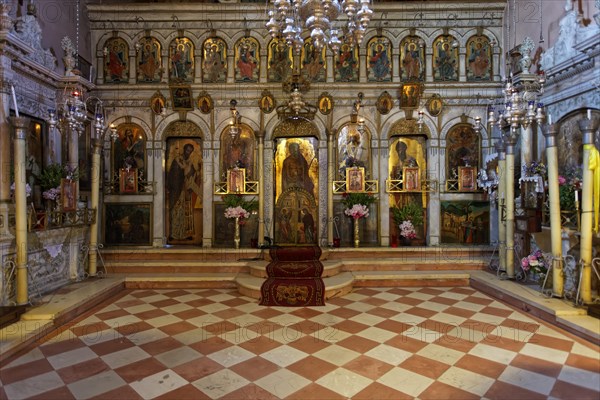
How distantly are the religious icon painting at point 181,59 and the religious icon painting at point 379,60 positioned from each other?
220 inches

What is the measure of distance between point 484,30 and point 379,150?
4.94 m

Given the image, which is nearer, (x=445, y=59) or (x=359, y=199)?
(x=359, y=199)

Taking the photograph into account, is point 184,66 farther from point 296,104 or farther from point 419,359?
point 419,359

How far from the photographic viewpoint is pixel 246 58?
33.0 ft

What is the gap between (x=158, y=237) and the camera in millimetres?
9867

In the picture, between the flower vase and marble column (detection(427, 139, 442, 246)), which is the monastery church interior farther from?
the flower vase

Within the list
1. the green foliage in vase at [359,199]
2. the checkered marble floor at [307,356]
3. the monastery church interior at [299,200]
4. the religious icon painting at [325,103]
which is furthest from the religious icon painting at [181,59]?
the checkered marble floor at [307,356]

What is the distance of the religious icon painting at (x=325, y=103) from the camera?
32.7 ft

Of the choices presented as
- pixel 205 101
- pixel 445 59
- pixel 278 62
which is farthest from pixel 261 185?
pixel 445 59

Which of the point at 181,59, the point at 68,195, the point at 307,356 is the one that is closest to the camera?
the point at 307,356

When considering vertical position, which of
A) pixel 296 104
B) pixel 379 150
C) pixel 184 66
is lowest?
pixel 379 150

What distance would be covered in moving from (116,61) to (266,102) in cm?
486

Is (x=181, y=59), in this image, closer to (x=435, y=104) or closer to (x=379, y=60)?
(x=379, y=60)

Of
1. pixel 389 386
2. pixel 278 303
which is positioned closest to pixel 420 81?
pixel 278 303
